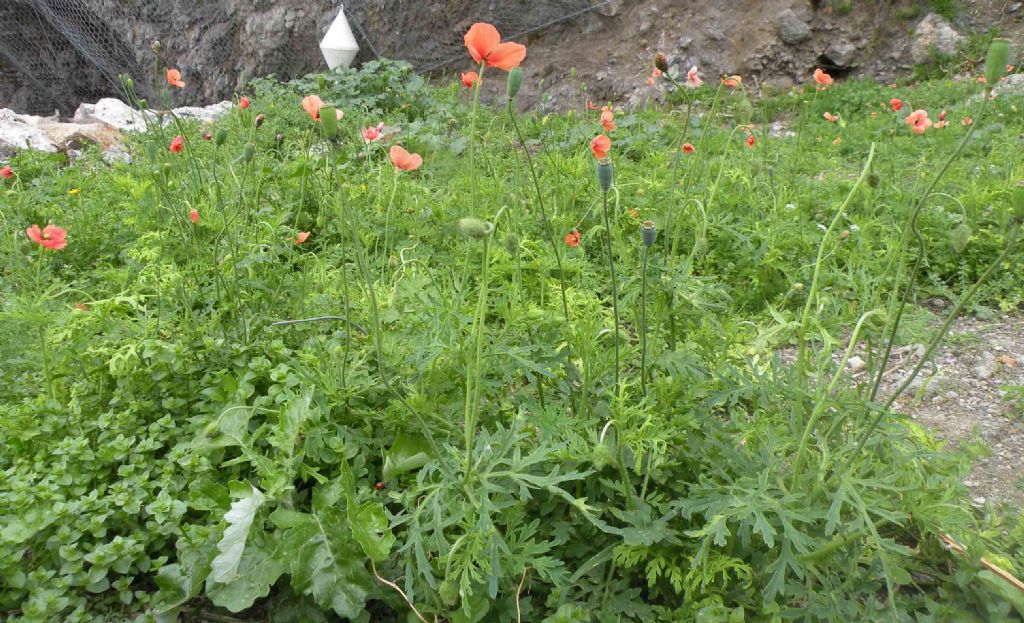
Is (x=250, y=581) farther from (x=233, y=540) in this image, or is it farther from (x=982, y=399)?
(x=982, y=399)

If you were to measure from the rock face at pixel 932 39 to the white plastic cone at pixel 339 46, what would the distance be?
6163 mm

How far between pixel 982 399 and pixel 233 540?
91.3 inches

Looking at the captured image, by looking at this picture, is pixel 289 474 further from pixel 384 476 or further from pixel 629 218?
pixel 629 218

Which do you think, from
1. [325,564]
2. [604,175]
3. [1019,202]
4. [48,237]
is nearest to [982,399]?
[1019,202]

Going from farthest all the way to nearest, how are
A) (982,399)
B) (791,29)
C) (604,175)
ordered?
(791,29) → (982,399) → (604,175)

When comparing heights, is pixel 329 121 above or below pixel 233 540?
above

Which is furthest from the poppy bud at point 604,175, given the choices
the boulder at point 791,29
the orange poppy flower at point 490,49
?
the boulder at point 791,29

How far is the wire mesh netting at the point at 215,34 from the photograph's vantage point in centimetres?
807

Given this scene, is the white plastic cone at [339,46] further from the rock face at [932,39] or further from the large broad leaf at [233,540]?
the rock face at [932,39]

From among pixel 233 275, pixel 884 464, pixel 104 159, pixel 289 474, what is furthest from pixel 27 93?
pixel 884 464

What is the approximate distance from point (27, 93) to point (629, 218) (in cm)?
1095

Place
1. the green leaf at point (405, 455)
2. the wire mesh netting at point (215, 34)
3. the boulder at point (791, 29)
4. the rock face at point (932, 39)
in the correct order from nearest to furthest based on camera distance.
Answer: the green leaf at point (405, 455) → the rock face at point (932, 39) → the boulder at point (791, 29) → the wire mesh netting at point (215, 34)

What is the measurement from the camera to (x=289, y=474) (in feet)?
5.14

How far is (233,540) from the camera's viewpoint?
4.71ft
